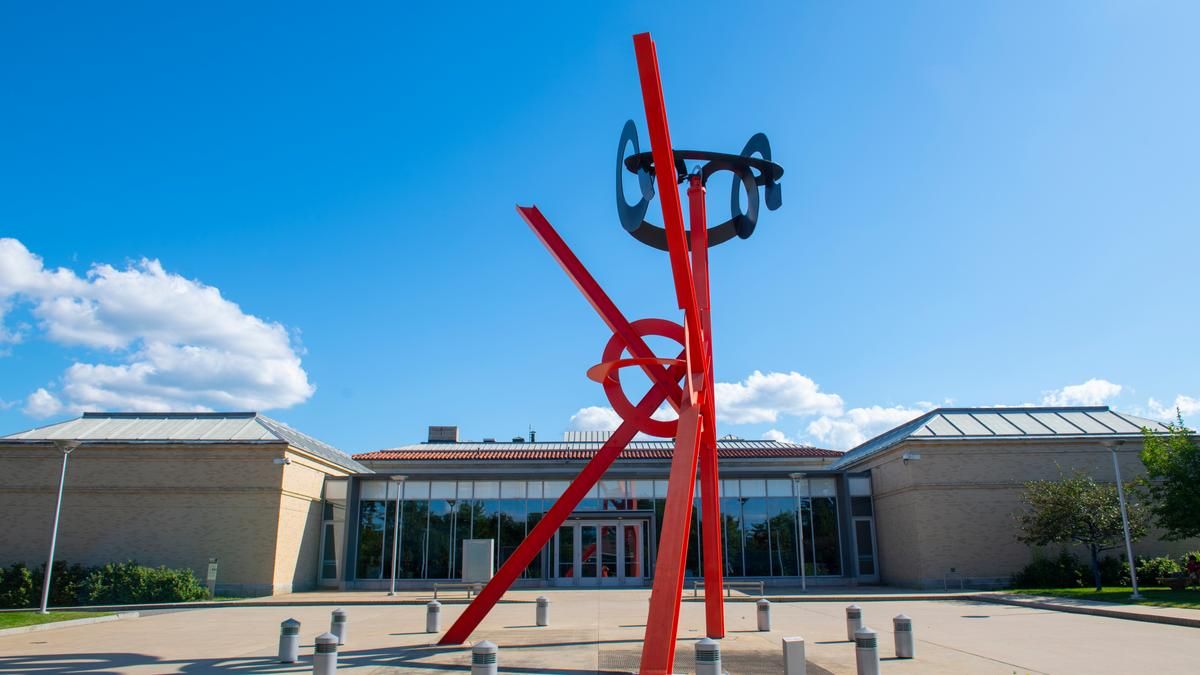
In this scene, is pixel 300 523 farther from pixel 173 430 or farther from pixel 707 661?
pixel 707 661

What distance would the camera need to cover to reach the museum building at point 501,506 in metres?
28.6

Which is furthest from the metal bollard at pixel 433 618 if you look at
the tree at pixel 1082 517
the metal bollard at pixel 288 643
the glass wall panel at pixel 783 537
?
the glass wall panel at pixel 783 537

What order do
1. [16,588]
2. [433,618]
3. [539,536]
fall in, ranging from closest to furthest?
[539,536] → [433,618] → [16,588]

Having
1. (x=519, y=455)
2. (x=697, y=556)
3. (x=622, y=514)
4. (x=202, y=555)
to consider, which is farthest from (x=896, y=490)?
(x=202, y=555)

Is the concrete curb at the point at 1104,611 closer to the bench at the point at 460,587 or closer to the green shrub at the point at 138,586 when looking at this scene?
the bench at the point at 460,587

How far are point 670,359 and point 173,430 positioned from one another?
83.1ft

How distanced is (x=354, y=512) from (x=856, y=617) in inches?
974

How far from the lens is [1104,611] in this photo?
61.3 feet

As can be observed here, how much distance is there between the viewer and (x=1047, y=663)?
38.5 feet

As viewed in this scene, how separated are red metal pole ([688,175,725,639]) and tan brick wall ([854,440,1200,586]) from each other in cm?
1672

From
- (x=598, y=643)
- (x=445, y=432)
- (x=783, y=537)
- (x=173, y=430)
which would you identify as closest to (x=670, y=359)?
(x=598, y=643)

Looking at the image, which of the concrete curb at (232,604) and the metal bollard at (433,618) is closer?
the metal bollard at (433,618)

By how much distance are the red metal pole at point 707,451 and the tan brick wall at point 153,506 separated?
63.2 feet

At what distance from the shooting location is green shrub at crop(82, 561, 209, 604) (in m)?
25.3
